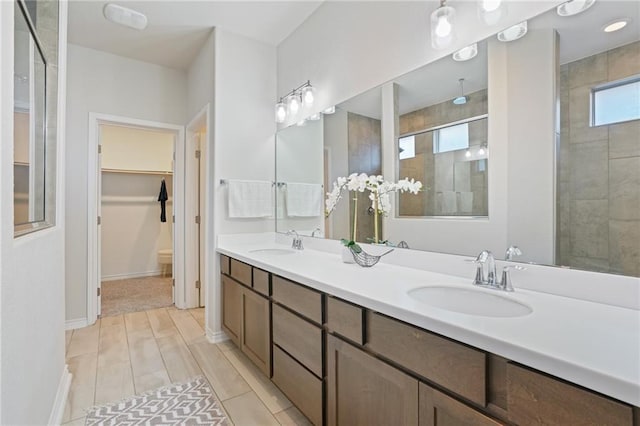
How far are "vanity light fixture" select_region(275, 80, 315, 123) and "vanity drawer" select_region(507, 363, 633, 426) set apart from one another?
2.30 meters

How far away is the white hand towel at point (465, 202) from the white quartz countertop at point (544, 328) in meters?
0.33

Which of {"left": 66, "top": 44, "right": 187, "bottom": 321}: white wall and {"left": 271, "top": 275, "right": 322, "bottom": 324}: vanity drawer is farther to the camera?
{"left": 66, "top": 44, "right": 187, "bottom": 321}: white wall

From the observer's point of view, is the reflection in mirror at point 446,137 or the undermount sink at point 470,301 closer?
the undermount sink at point 470,301

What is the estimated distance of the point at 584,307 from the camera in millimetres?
982

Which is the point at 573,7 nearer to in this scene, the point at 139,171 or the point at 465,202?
the point at 465,202

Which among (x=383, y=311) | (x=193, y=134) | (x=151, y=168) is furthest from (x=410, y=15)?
(x=151, y=168)

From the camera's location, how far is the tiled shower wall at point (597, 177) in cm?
99

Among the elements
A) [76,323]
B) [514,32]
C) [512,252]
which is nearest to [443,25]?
[514,32]

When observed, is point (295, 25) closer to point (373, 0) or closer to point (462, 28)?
point (373, 0)

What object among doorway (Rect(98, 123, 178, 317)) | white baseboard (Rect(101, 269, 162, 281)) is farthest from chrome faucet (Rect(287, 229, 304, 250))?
white baseboard (Rect(101, 269, 162, 281))

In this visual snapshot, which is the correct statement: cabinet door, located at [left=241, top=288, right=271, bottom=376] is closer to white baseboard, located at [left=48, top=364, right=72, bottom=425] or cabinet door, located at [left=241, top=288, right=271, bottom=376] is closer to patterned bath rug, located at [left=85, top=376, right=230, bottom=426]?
patterned bath rug, located at [left=85, top=376, right=230, bottom=426]

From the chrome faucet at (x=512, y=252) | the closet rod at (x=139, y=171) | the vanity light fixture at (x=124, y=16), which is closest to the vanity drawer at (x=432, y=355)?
the chrome faucet at (x=512, y=252)

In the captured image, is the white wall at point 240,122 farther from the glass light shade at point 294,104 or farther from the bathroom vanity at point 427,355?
the bathroom vanity at point 427,355

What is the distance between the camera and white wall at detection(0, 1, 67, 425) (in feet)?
2.99
